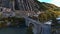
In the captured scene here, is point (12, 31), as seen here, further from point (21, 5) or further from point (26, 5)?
point (26, 5)

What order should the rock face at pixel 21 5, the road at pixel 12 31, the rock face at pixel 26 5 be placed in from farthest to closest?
the rock face at pixel 26 5
the rock face at pixel 21 5
the road at pixel 12 31

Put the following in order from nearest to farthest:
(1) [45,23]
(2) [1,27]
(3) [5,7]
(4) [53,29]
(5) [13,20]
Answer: (4) [53,29] → (1) [45,23] → (2) [1,27] → (5) [13,20] → (3) [5,7]

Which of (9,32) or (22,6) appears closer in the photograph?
(9,32)

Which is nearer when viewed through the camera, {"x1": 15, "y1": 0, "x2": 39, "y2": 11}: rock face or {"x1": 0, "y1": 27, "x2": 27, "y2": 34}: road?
{"x1": 0, "y1": 27, "x2": 27, "y2": 34}: road

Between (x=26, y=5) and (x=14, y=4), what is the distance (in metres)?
1.77

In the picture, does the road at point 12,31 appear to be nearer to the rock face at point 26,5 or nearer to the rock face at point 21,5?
the rock face at point 21,5

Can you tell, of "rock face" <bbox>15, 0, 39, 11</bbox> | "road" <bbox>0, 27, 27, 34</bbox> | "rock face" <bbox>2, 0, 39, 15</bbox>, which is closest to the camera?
"road" <bbox>0, 27, 27, 34</bbox>

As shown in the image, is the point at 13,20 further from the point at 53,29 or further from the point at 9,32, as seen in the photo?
the point at 53,29

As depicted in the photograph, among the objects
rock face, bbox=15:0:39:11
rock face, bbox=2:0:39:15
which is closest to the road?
rock face, bbox=2:0:39:15

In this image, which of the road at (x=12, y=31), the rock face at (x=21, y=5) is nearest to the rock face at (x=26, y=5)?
the rock face at (x=21, y=5)

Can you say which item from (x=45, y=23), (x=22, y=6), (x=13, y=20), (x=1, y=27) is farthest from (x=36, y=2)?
(x=45, y=23)

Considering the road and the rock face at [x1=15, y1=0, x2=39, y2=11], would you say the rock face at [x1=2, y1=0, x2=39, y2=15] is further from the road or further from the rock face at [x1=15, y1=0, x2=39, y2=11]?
the road

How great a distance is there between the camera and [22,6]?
2628 cm

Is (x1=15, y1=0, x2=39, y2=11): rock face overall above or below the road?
above
